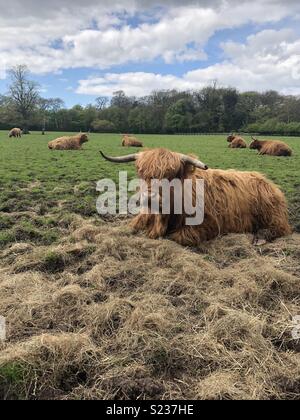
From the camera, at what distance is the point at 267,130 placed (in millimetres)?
58125

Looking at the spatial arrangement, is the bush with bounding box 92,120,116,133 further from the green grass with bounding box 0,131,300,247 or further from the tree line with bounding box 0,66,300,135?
the green grass with bounding box 0,131,300,247

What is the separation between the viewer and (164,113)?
71.7m

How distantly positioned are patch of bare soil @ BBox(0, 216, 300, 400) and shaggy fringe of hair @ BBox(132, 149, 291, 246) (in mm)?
350

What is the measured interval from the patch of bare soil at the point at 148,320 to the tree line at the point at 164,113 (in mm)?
55557

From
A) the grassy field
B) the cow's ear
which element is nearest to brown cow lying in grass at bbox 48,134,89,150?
the grassy field

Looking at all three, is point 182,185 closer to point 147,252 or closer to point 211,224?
point 211,224

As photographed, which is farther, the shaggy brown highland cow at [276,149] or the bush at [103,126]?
the bush at [103,126]

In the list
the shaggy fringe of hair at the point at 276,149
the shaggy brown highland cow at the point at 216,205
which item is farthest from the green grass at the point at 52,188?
the shaggy fringe of hair at the point at 276,149

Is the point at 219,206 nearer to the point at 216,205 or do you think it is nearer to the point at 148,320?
the point at 216,205

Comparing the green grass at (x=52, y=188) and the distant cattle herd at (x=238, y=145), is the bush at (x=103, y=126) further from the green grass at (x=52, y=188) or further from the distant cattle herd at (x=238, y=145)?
the green grass at (x=52, y=188)

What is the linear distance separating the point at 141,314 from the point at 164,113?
233 ft

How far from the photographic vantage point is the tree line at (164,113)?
6269 cm

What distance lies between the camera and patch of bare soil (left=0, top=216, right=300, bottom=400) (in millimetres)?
2508
